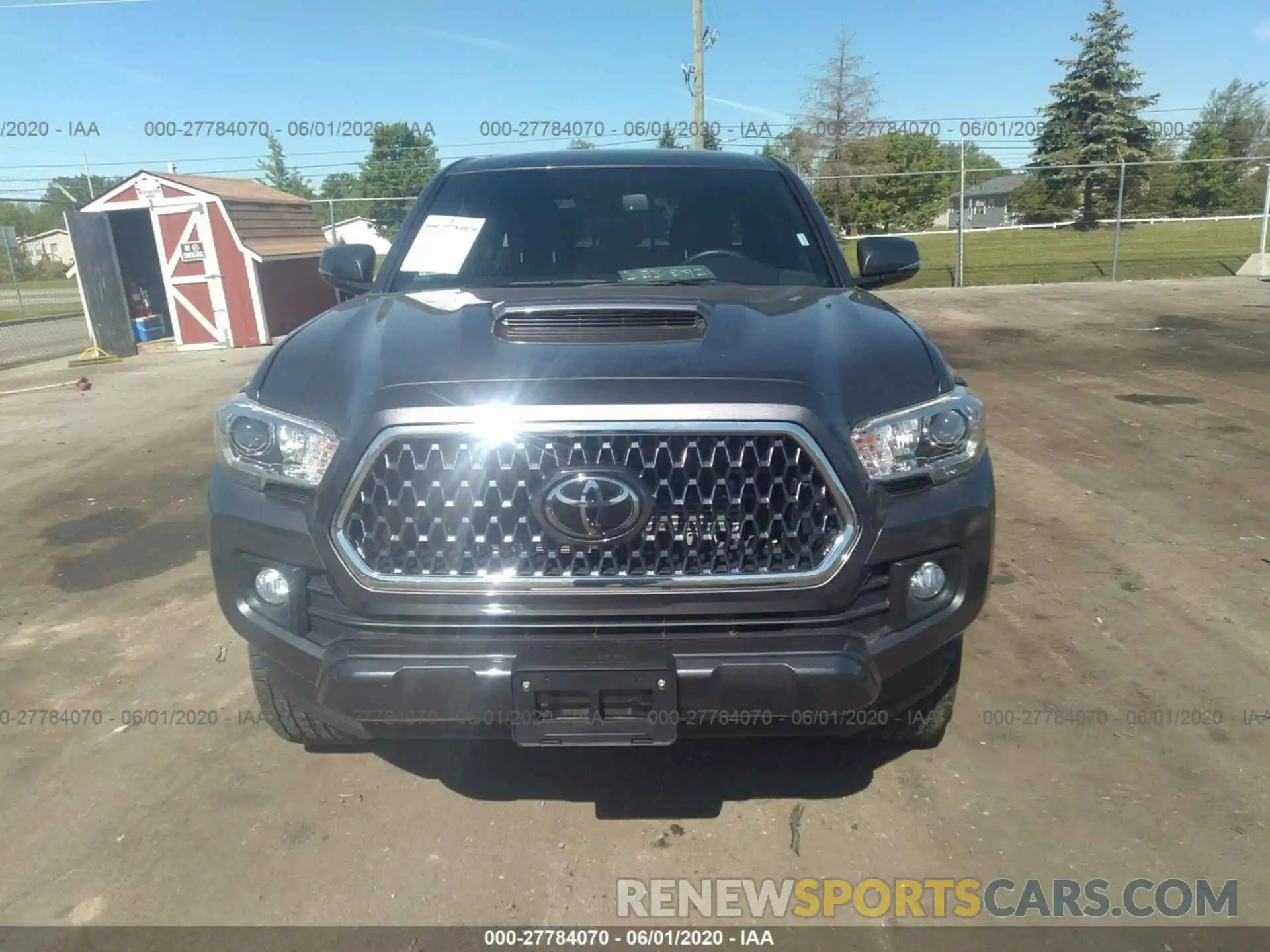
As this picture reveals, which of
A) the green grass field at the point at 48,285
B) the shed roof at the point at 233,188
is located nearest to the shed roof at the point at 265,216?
the shed roof at the point at 233,188

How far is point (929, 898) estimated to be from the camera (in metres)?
2.34

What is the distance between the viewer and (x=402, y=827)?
263 cm

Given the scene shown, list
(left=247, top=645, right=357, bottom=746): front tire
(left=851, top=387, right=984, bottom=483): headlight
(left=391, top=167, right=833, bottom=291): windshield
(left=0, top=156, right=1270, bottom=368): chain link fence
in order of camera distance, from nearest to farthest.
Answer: (left=851, top=387, right=984, bottom=483): headlight < (left=247, top=645, right=357, bottom=746): front tire < (left=391, top=167, right=833, bottom=291): windshield < (left=0, top=156, right=1270, bottom=368): chain link fence

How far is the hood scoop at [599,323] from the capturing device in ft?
7.88

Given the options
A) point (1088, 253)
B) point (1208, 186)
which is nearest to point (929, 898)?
point (1088, 253)

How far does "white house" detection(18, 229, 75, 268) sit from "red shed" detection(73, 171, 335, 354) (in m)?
22.5

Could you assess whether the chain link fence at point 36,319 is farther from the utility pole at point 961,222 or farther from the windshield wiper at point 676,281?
the utility pole at point 961,222

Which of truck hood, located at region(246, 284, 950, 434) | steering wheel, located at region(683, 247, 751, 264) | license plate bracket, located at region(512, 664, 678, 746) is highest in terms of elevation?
steering wheel, located at region(683, 247, 751, 264)

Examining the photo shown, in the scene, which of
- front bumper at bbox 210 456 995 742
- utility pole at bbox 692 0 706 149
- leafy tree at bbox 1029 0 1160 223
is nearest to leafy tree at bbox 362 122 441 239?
utility pole at bbox 692 0 706 149

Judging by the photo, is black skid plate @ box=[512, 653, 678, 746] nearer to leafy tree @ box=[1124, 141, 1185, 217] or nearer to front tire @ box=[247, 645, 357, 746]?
front tire @ box=[247, 645, 357, 746]

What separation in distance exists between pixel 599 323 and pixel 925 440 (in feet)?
Result: 2.99

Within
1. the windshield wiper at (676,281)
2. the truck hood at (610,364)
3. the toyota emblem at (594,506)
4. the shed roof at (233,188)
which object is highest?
the shed roof at (233,188)

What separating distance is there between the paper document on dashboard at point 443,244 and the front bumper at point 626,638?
4.70 ft

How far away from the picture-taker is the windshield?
336 cm
